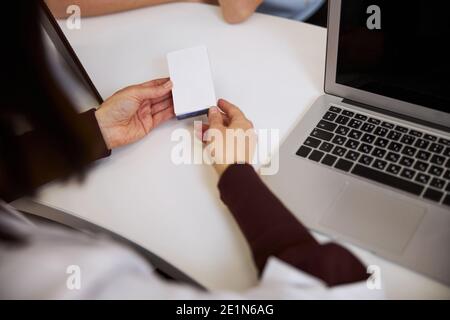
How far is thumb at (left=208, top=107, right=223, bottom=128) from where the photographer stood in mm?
675

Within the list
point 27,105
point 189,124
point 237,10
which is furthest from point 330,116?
point 27,105

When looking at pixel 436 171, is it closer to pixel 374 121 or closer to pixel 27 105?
pixel 374 121

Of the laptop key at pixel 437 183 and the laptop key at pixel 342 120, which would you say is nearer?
the laptop key at pixel 437 183

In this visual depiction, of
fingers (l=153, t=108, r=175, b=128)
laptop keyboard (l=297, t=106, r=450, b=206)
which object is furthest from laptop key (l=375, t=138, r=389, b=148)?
fingers (l=153, t=108, r=175, b=128)

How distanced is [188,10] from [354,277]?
677 mm

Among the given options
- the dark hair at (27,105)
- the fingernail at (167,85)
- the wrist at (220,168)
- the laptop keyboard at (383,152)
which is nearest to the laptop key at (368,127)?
the laptop keyboard at (383,152)

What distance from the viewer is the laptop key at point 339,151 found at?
0.62 metres

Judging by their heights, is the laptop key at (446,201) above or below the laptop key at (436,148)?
below

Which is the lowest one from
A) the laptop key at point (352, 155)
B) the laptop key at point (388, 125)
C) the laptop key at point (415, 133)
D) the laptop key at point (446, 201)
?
the laptop key at point (446, 201)

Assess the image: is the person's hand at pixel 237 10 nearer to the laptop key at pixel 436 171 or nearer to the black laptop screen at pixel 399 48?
the black laptop screen at pixel 399 48

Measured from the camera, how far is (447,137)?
62cm

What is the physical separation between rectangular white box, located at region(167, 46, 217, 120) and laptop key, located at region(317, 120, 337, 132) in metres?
0.17
